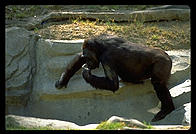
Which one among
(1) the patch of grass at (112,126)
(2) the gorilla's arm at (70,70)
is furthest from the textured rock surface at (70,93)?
(1) the patch of grass at (112,126)

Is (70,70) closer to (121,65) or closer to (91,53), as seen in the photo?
(91,53)

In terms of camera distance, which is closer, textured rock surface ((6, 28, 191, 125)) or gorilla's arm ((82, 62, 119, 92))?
gorilla's arm ((82, 62, 119, 92))

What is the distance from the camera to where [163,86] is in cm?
626

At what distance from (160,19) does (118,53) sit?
292 cm

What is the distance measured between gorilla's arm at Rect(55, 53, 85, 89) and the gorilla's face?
0.13m

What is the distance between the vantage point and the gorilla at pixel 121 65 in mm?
6266

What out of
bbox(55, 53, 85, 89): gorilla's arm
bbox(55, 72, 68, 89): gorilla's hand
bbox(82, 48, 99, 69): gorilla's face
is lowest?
bbox(55, 72, 68, 89): gorilla's hand

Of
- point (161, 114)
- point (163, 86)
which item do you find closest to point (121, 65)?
point (163, 86)

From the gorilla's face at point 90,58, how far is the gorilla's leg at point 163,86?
1.03 meters

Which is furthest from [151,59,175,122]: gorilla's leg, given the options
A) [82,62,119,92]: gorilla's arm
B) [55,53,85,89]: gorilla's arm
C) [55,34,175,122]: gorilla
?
[55,53,85,89]: gorilla's arm

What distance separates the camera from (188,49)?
305 inches

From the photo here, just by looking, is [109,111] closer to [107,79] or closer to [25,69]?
[107,79]

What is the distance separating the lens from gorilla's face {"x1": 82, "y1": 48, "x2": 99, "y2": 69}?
6.58m

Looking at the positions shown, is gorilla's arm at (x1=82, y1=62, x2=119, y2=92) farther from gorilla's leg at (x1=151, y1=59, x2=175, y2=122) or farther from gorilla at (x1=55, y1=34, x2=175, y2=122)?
gorilla's leg at (x1=151, y1=59, x2=175, y2=122)
